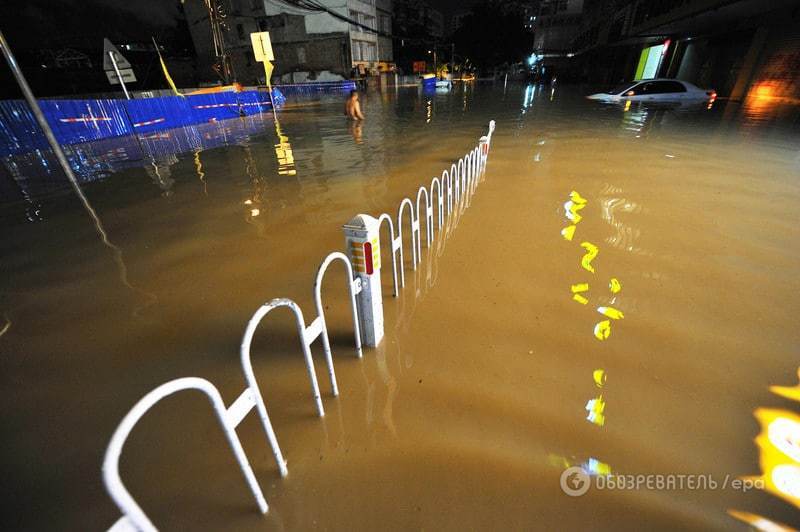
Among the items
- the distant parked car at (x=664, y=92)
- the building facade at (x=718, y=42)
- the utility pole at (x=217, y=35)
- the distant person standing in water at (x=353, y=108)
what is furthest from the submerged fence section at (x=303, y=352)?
the building facade at (x=718, y=42)

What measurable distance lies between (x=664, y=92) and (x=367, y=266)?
65.8ft

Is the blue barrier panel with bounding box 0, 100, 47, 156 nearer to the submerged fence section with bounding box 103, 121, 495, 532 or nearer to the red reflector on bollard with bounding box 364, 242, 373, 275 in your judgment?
the submerged fence section with bounding box 103, 121, 495, 532

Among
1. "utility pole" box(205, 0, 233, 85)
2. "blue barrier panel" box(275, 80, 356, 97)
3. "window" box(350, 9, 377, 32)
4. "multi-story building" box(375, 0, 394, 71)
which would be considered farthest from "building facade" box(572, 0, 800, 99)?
"multi-story building" box(375, 0, 394, 71)

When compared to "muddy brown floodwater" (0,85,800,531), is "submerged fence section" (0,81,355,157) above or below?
above

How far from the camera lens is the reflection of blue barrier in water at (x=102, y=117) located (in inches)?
353

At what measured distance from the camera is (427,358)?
2.52m

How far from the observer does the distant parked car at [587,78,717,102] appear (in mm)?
15523

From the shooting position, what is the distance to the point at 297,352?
262 centimetres

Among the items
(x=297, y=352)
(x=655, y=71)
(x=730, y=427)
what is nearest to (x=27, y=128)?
(x=297, y=352)

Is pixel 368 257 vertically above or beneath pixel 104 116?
beneath

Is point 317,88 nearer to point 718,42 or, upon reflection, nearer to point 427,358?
point 718,42

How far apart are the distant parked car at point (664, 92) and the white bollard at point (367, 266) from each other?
19710 millimetres

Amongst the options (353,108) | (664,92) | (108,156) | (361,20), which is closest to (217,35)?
(353,108)

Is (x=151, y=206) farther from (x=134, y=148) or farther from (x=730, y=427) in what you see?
(x=730, y=427)
